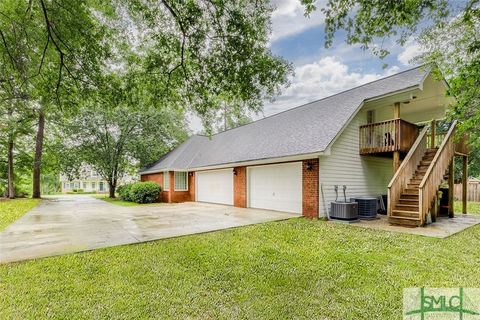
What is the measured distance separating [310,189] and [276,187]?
1.93 meters

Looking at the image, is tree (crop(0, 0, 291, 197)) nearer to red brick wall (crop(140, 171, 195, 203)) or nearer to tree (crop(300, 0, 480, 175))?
tree (crop(300, 0, 480, 175))

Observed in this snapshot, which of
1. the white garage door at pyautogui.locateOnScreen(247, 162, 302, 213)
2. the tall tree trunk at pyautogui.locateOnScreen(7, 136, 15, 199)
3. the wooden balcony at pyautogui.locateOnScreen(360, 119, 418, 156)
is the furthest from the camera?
the tall tree trunk at pyautogui.locateOnScreen(7, 136, 15, 199)

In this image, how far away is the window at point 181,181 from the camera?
53.1 ft

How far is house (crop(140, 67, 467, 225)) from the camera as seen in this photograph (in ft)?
27.0

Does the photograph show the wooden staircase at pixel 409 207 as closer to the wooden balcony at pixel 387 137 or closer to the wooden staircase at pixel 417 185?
the wooden staircase at pixel 417 185

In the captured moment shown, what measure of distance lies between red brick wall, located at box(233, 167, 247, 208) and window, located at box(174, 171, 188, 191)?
5070 millimetres

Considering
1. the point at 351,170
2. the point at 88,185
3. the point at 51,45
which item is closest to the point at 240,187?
the point at 351,170

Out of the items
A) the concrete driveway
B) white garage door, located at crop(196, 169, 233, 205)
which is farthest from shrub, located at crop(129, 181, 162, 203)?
the concrete driveway

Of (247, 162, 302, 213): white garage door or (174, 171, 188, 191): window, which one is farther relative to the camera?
(174, 171, 188, 191): window

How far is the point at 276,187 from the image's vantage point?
10.6 metres

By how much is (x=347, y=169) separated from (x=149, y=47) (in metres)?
8.19

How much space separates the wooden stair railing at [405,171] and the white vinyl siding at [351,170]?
1.79m

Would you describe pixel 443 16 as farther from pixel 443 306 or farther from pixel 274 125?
pixel 274 125

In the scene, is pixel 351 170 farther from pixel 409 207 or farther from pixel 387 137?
pixel 409 207
